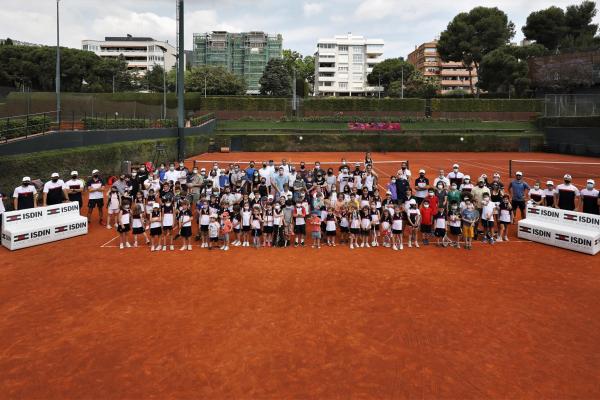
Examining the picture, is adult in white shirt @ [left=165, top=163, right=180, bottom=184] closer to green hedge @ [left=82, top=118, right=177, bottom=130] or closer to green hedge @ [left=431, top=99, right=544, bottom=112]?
green hedge @ [left=82, top=118, right=177, bottom=130]

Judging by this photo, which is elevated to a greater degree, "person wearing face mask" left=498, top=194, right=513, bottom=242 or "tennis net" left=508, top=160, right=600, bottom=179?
"tennis net" left=508, top=160, right=600, bottom=179

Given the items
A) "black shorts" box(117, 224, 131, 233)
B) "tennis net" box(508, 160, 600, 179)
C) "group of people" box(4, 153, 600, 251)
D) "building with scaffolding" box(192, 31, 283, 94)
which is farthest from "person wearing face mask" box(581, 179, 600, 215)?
"building with scaffolding" box(192, 31, 283, 94)

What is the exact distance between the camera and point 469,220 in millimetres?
14141

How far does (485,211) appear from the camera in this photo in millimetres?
14766

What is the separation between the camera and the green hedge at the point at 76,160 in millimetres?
17844

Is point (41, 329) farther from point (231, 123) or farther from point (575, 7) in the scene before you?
point (575, 7)

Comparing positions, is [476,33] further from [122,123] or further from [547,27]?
[122,123]

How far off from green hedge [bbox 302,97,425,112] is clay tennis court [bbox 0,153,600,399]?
59759 mm

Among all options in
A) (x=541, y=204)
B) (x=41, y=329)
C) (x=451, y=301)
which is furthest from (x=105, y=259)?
(x=541, y=204)

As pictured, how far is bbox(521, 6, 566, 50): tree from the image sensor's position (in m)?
80.9

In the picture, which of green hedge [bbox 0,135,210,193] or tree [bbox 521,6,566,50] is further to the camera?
tree [bbox 521,6,566,50]

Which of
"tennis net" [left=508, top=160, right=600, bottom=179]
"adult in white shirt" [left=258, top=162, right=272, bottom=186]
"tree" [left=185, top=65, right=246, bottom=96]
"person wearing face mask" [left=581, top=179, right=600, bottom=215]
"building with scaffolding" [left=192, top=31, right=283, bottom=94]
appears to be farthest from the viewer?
"building with scaffolding" [left=192, top=31, right=283, bottom=94]

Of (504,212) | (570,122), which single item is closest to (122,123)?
(504,212)

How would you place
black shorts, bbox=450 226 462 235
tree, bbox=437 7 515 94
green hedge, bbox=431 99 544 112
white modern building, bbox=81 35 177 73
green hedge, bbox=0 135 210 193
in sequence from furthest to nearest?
white modern building, bbox=81 35 177 73
tree, bbox=437 7 515 94
green hedge, bbox=431 99 544 112
green hedge, bbox=0 135 210 193
black shorts, bbox=450 226 462 235
